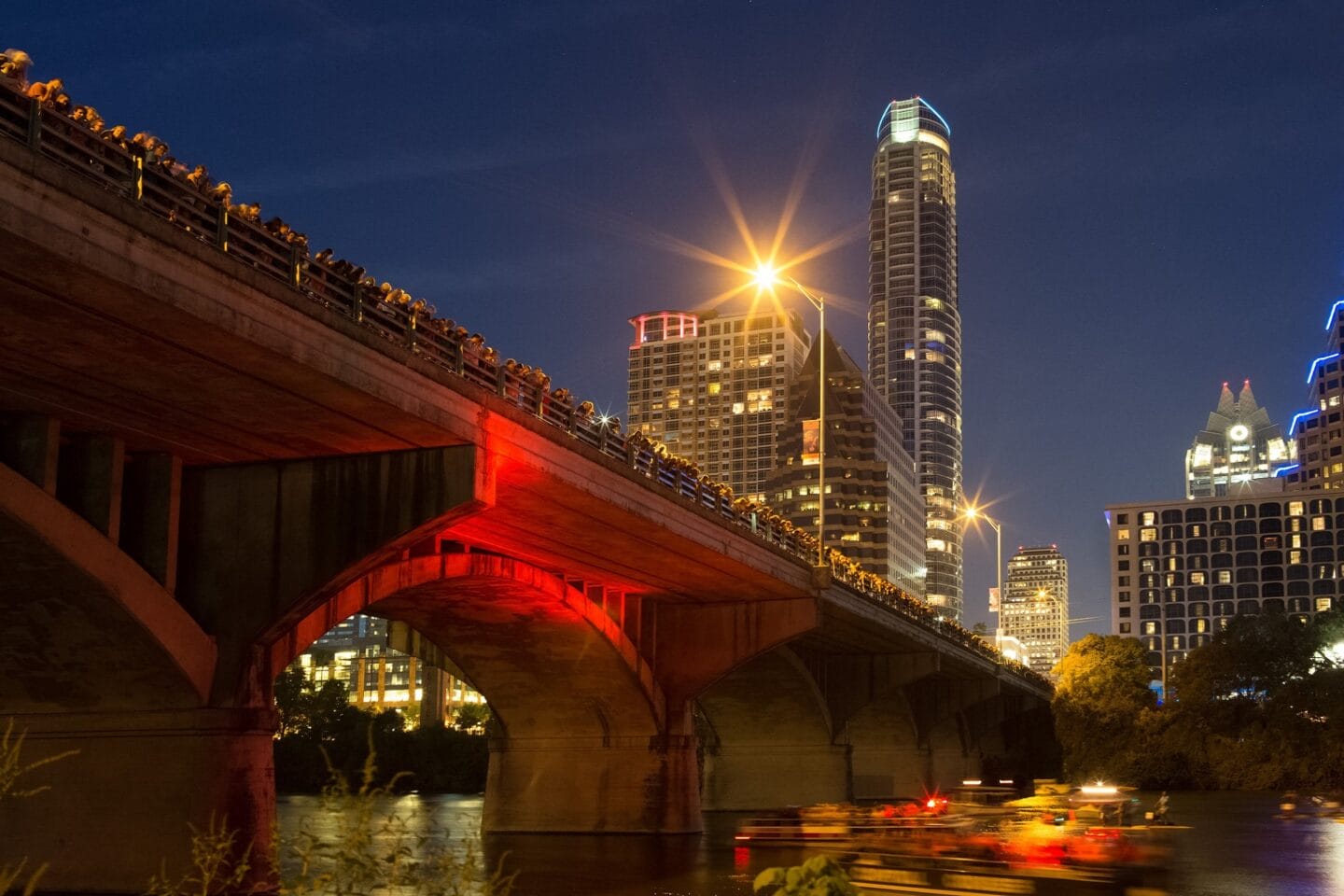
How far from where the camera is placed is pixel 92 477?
28.1 meters

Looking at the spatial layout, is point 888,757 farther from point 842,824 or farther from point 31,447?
point 31,447

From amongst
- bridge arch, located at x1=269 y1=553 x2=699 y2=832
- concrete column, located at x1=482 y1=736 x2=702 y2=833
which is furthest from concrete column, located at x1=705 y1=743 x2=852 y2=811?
bridge arch, located at x1=269 y1=553 x2=699 y2=832

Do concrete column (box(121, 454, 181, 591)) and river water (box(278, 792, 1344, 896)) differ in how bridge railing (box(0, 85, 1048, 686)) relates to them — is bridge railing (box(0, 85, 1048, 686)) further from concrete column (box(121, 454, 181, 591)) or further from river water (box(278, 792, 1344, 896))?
river water (box(278, 792, 1344, 896))

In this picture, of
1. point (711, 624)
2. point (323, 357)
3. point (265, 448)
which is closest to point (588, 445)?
point (265, 448)

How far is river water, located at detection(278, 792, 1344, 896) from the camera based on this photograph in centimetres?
3575

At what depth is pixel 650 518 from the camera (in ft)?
→ 132

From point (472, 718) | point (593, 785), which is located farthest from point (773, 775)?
point (472, 718)

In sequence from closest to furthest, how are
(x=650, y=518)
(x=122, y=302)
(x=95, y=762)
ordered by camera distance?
(x=122, y=302) < (x=95, y=762) < (x=650, y=518)

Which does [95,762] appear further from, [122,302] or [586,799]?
[586,799]

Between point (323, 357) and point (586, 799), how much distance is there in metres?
34.2

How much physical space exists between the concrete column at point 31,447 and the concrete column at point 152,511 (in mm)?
3353

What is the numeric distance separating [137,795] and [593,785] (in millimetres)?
28640

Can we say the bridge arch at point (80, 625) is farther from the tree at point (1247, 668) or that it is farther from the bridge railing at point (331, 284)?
the tree at point (1247, 668)

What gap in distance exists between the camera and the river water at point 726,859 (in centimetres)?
3575
